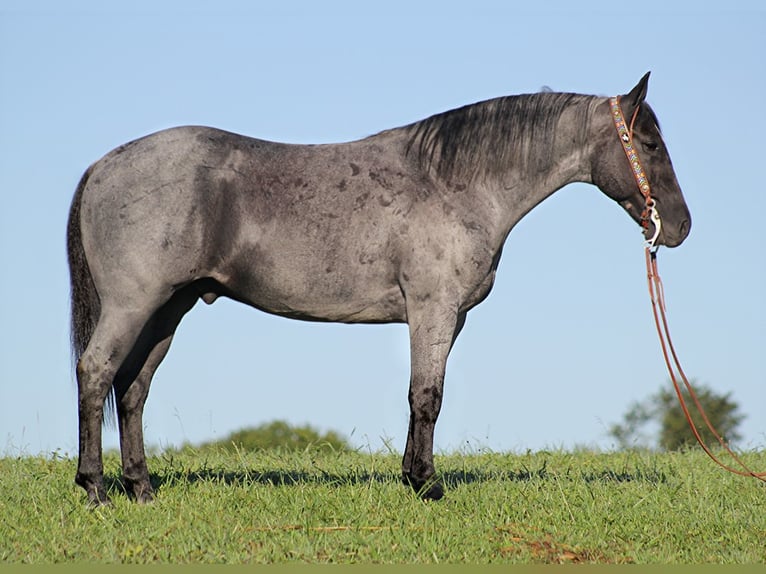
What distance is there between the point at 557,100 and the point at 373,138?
151cm

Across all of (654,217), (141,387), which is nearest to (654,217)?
(654,217)

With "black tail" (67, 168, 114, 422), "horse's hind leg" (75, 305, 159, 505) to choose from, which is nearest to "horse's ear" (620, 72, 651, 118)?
"horse's hind leg" (75, 305, 159, 505)

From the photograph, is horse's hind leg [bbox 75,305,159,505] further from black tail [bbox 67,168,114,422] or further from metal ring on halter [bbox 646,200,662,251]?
metal ring on halter [bbox 646,200,662,251]

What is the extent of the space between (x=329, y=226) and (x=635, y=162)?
245 cm

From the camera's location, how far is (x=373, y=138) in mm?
7633

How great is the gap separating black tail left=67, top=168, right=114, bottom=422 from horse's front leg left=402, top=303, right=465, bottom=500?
2.42 metres

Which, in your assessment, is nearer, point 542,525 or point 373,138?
point 542,525

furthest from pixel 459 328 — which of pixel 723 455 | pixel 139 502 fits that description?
pixel 723 455

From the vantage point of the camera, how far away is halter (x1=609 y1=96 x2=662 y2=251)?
24.5 ft

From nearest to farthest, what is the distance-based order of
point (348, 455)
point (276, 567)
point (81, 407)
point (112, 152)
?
point (276, 567), point (81, 407), point (112, 152), point (348, 455)

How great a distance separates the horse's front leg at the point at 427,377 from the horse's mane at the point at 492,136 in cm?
112

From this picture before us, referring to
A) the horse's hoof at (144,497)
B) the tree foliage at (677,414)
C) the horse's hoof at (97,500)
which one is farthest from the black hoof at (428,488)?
the tree foliage at (677,414)

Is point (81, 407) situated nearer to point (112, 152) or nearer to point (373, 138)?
point (112, 152)

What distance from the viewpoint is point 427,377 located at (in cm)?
710
